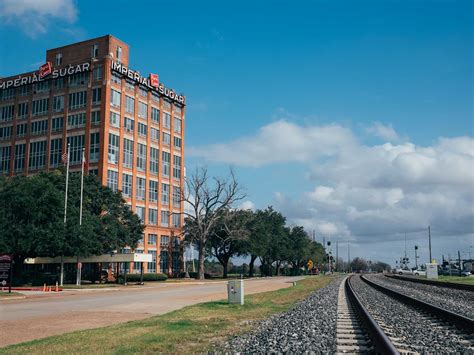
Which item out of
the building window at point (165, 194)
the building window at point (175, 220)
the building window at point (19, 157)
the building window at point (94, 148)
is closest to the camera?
the building window at point (94, 148)

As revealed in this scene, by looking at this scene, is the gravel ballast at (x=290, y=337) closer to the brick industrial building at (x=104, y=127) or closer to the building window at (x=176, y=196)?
the brick industrial building at (x=104, y=127)

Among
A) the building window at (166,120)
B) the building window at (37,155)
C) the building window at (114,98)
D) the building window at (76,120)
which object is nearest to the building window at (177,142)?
the building window at (166,120)

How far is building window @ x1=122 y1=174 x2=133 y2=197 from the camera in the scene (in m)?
86.1

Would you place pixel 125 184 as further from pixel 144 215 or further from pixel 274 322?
pixel 274 322

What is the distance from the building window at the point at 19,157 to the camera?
9169 cm

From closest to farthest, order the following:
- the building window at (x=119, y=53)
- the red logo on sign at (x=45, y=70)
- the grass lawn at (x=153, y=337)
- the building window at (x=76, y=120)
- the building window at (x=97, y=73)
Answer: the grass lawn at (x=153, y=337)
the building window at (x=97, y=73)
the building window at (x=76, y=120)
the red logo on sign at (x=45, y=70)
the building window at (x=119, y=53)

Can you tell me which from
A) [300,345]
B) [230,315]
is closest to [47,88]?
[230,315]

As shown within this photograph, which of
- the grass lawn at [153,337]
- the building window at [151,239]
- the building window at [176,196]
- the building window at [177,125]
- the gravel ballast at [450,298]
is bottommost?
the gravel ballast at [450,298]

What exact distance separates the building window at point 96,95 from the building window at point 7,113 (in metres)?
18.8

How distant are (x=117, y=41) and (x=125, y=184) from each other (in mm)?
25176

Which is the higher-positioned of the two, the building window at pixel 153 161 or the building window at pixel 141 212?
the building window at pixel 153 161

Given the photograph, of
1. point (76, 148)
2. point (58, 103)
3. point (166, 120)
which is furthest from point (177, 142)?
point (58, 103)

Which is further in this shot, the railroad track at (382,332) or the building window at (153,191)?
the building window at (153,191)

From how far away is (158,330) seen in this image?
14531mm
